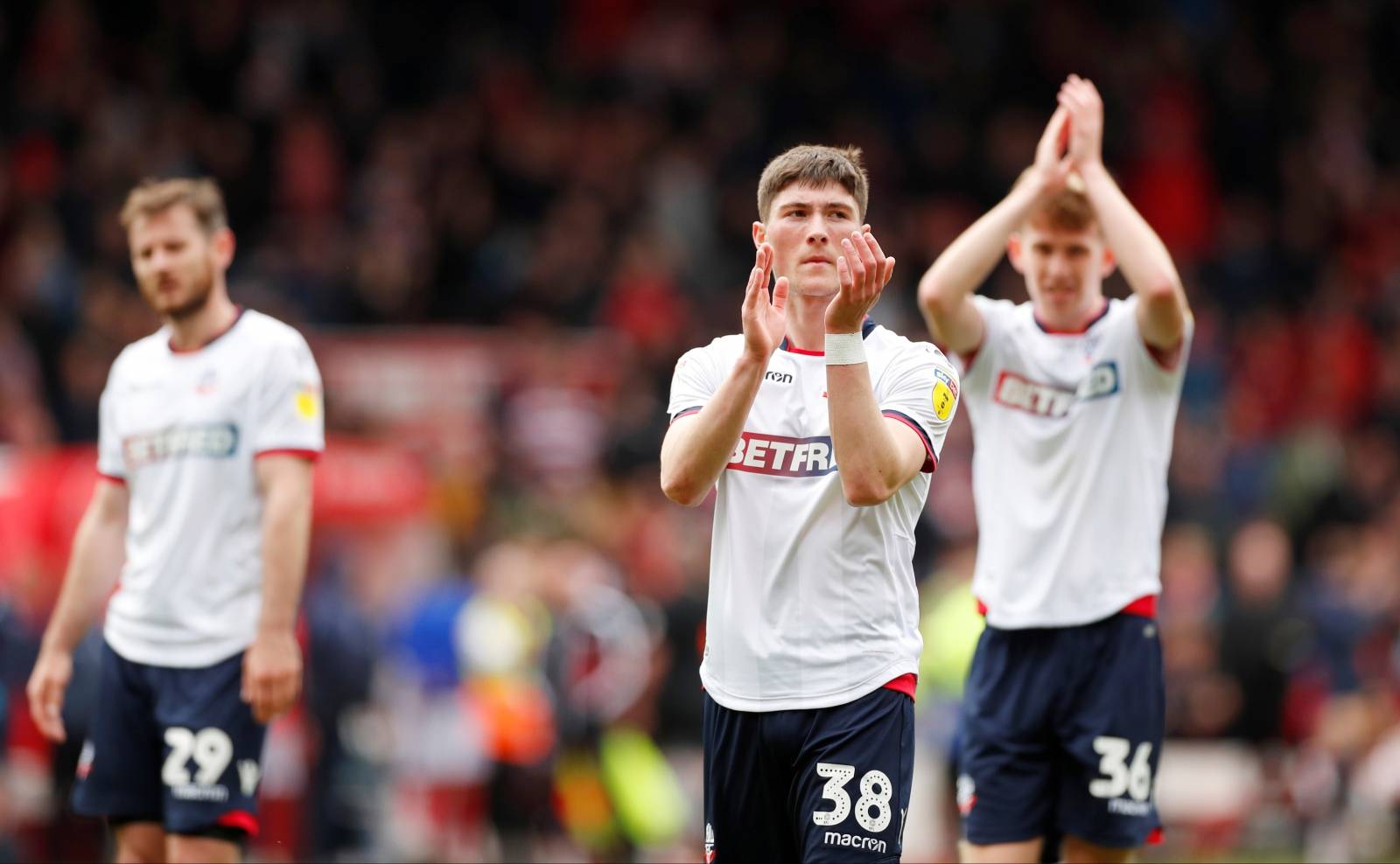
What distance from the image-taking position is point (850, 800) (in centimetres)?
528

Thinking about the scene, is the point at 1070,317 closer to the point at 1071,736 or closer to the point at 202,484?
the point at 1071,736

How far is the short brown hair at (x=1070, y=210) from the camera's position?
6.79 meters

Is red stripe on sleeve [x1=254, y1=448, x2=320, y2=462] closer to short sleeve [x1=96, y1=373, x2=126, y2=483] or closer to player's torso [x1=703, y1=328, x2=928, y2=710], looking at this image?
short sleeve [x1=96, y1=373, x2=126, y2=483]

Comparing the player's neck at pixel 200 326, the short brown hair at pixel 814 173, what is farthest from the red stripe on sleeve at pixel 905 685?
the player's neck at pixel 200 326

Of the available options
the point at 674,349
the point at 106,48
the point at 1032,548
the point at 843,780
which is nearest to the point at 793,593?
the point at 843,780

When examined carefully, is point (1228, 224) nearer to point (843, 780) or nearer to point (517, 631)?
point (517, 631)

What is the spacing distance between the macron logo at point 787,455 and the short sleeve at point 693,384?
18cm

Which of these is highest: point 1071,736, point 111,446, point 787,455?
point 787,455

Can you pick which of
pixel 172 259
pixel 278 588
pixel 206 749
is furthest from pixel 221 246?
pixel 206 749

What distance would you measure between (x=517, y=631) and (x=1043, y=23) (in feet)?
37.2

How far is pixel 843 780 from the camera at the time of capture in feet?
17.4

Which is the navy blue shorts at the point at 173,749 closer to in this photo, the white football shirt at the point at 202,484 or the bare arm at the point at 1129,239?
the white football shirt at the point at 202,484

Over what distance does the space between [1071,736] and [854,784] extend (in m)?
1.72

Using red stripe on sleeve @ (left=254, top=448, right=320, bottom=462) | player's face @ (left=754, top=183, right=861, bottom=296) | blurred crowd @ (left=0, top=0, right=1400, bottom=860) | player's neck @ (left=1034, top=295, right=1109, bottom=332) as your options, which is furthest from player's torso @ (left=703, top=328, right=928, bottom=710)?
blurred crowd @ (left=0, top=0, right=1400, bottom=860)
